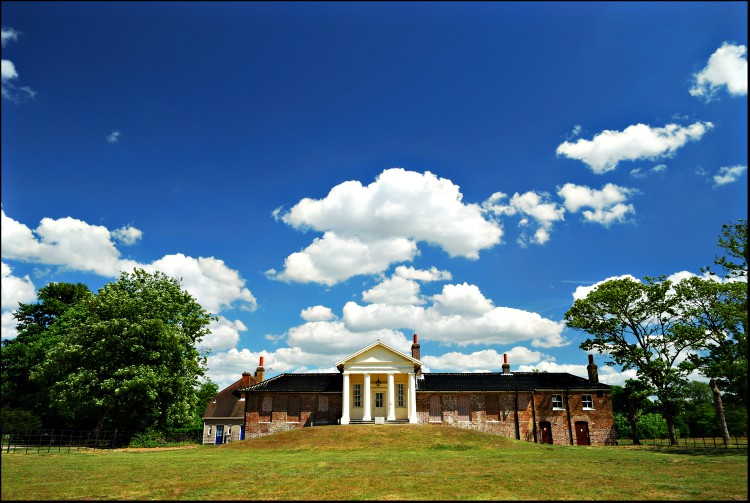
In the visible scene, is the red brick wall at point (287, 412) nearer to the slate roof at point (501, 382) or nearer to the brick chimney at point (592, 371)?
the slate roof at point (501, 382)

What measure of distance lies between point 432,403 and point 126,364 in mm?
26567

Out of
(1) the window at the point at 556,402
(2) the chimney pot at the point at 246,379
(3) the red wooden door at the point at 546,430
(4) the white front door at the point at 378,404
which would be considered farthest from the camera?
(2) the chimney pot at the point at 246,379

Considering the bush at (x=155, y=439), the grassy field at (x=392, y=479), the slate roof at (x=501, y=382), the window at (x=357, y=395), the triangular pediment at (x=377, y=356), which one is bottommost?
the bush at (x=155, y=439)

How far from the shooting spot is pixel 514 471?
18.6 meters

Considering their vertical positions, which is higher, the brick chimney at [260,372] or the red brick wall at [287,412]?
the brick chimney at [260,372]

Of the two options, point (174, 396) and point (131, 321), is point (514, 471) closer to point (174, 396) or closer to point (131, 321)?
point (174, 396)

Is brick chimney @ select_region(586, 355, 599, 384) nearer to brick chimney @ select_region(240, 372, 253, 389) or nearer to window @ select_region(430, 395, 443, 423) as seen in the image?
window @ select_region(430, 395, 443, 423)

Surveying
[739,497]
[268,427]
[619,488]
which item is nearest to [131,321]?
[268,427]

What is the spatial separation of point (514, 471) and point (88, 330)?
31.3 metres

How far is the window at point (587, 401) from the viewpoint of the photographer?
44.7 m

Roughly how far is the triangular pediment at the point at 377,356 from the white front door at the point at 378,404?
3.63 meters

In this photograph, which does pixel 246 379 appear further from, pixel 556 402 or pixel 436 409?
pixel 556 402

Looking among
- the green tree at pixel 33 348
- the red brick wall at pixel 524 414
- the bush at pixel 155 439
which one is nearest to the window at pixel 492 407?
the red brick wall at pixel 524 414

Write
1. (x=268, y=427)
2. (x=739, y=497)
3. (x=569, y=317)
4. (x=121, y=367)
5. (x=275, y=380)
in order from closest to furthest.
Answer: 1. (x=739, y=497)
2. (x=121, y=367)
3. (x=569, y=317)
4. (x=268, y=427)
5. (x=275, y=380)
